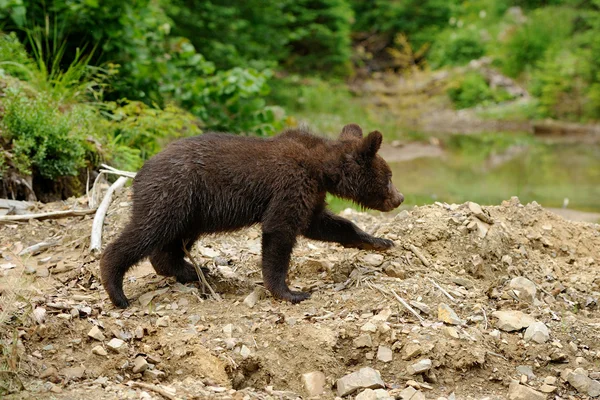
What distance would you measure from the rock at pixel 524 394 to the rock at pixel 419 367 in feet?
1.58

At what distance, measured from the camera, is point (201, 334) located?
442 cm

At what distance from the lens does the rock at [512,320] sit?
4688 mm

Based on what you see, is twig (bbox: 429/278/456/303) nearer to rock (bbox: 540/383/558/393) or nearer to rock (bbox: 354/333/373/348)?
rock (bbox: 354/333/373/348)

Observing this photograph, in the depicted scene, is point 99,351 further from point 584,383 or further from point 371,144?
point 584,383

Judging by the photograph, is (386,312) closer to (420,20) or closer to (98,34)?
(98,34)

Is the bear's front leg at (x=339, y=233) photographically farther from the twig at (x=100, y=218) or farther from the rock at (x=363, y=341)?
the twig at (x=100, y=218)

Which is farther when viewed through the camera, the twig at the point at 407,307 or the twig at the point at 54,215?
the twig at the point at 54,215

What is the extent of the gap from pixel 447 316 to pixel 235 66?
1100 centimetres

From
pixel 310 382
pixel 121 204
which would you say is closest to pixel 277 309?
pixel 310 382

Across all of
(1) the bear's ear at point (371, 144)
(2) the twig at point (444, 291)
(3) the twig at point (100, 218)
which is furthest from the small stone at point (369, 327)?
(3) the twig at point (100, 218)

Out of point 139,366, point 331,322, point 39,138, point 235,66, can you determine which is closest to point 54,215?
point 39,138

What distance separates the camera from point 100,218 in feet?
19.7

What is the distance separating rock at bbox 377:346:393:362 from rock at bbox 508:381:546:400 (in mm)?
714

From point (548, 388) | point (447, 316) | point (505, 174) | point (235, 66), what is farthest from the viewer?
point (235, 66)
